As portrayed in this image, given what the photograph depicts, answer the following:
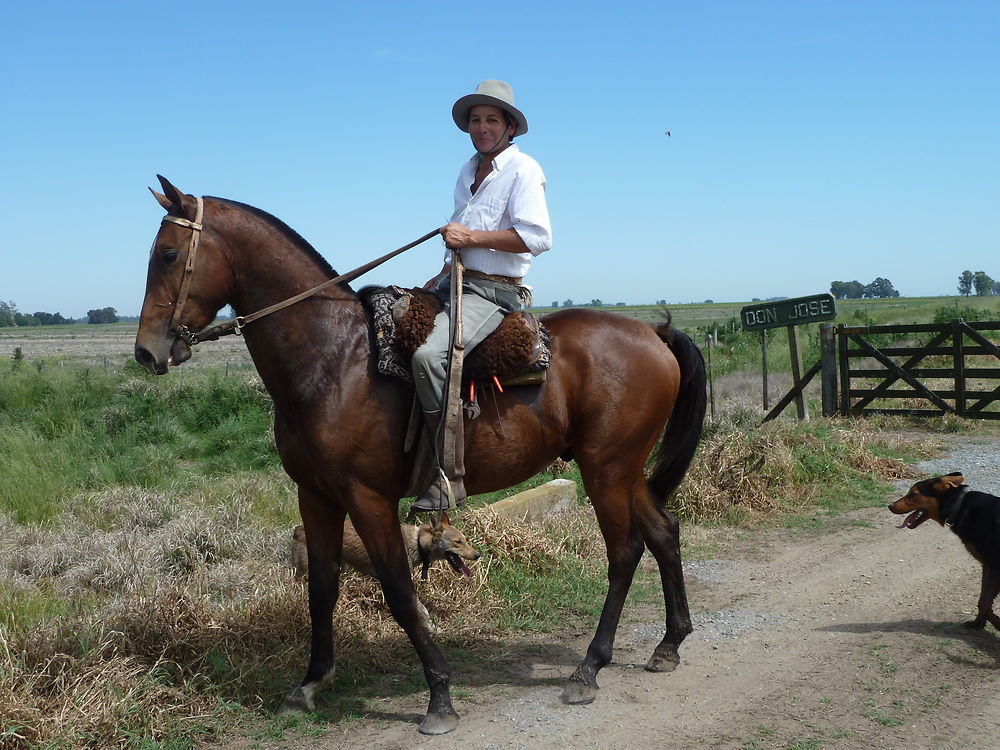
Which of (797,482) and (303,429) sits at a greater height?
(303,429)

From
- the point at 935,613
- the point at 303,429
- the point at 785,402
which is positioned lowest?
the point at 935,613

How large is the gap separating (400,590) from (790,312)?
33.6ft

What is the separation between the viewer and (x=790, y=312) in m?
12.9

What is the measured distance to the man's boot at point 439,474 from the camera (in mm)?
4219

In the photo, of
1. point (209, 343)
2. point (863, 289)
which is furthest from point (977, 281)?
point (209, 343)

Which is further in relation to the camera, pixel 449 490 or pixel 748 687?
pixel 748 687

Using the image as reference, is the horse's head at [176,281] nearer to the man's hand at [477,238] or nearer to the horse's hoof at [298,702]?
the man's hand at [477,238]

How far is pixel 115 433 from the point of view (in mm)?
12914

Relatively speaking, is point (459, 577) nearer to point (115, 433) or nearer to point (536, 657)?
point (536, 657)

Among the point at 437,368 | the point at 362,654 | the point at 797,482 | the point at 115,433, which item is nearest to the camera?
the point at 437,368

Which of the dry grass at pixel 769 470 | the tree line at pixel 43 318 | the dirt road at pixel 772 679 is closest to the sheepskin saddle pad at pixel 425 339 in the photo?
the dirt road at pixel 772 679

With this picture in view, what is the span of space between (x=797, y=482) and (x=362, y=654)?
236 inches

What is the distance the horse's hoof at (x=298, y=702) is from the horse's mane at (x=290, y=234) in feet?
7.60

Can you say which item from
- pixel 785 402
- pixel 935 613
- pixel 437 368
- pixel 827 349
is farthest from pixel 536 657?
pixel 827 349
